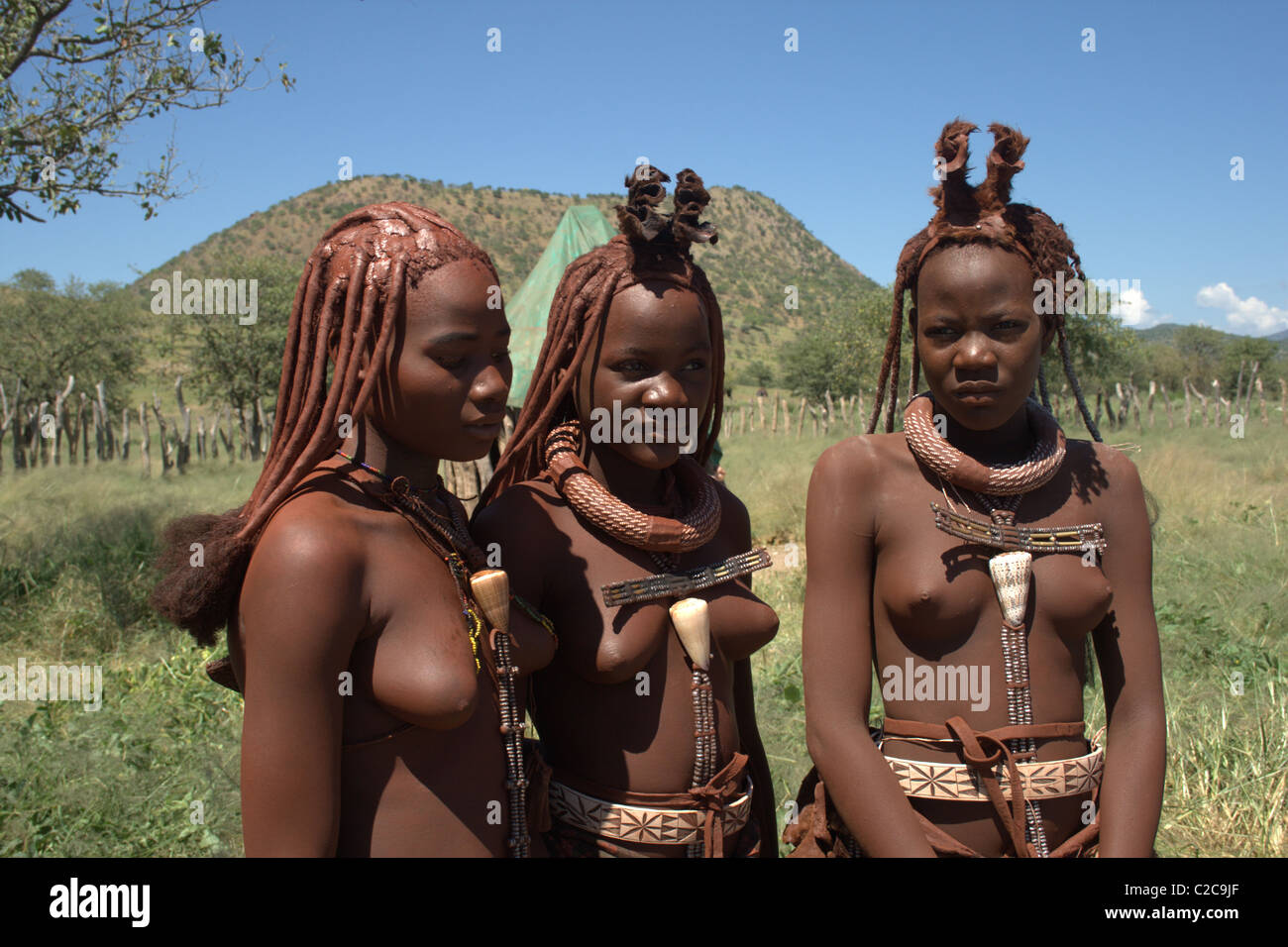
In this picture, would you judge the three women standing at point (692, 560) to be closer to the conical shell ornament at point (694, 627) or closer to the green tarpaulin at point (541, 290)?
the conical shell ornament at point (694, 627)

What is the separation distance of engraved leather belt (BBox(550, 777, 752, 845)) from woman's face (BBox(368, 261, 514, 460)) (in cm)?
84

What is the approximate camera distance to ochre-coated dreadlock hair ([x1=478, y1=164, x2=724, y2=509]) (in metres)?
2.11

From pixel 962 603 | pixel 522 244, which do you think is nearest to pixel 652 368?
pixel 962 603

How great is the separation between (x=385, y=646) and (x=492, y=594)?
228mm

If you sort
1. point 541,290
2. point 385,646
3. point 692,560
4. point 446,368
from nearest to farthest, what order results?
1. point 385,646
2. point 446,368
3. point 692,560
4. point 541,290

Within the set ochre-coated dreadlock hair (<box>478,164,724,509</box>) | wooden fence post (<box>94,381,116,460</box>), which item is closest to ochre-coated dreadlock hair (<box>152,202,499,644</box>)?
ochre-coated dreadlock hair (<box>478,164,724,509</box>)

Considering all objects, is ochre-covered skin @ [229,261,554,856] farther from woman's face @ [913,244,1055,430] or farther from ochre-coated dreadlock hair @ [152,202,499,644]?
woman's face @ [913,244,1055,430]

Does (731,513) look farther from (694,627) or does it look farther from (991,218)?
(991,218)

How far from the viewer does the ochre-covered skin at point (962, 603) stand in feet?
6.37

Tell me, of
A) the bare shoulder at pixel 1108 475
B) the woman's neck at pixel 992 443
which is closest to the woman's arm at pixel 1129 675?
the bare shoulder at pixel 1108 475

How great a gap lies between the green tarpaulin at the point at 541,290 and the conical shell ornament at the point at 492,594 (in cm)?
368

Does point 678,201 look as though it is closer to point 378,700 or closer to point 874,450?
point 874,450

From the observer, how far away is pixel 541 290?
239 inches
